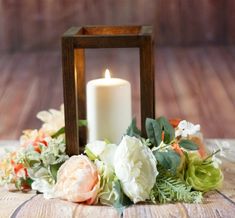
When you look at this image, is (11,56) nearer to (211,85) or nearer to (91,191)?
(211,85)

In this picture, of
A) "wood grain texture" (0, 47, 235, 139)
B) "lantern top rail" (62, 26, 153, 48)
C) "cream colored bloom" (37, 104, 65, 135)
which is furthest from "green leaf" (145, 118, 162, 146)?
"wood grain texture" (0, 47, 235, 139)

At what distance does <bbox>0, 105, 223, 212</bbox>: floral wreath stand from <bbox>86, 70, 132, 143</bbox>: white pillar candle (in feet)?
0.18

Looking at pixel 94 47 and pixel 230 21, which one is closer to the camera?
pixel 94 47

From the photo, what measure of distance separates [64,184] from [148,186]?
0.36 ft

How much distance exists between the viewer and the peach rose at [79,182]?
2.57 ft

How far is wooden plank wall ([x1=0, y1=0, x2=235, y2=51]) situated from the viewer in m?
3.43

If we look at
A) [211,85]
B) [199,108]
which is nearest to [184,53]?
[211,85]

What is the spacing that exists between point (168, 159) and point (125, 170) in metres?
0.06

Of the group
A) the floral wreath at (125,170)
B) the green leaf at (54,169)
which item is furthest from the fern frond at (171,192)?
the green leaf at (54,169)

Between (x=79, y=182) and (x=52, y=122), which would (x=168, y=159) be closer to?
(x=79, y=182)

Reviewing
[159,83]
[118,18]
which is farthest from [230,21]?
[159,83]

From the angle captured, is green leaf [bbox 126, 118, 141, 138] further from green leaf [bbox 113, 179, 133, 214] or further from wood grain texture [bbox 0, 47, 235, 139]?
wood grain texture [bbox 0, 47, 235, 139]

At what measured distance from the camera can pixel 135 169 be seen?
0.77 metres

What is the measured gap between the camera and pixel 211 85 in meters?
2.79
